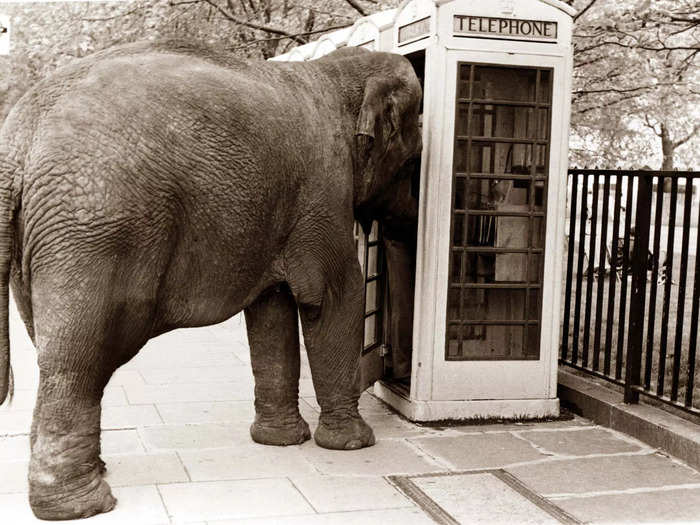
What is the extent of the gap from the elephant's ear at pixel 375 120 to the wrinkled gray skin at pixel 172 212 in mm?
12

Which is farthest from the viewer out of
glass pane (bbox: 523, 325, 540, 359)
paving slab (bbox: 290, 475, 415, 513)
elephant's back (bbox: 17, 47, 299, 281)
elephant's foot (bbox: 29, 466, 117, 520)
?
glass pane (bbox: 523, 325, 540, 359)

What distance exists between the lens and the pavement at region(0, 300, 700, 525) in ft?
15.6

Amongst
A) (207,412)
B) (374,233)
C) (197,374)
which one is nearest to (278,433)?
(207,412)

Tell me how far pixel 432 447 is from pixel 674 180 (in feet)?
6.98

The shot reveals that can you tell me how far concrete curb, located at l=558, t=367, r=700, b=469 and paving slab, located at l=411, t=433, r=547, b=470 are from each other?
0.71m

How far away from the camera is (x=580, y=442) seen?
243 inches

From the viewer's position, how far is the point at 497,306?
6766mm

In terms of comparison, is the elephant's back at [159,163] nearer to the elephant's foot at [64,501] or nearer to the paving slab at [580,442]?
the elephant's foot at [64,501]

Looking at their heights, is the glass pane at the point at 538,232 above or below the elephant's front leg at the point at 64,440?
above

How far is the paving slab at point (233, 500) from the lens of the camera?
4.70m

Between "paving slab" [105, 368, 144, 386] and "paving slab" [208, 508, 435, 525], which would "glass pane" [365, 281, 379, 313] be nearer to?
"paving slab" [105, 368, 144, 386]

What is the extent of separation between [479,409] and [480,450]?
66cm

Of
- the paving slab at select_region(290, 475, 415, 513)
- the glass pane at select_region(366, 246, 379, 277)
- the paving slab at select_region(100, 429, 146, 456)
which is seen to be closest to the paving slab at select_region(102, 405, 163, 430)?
the paving slab at select_region(100, 429, 146, 456)

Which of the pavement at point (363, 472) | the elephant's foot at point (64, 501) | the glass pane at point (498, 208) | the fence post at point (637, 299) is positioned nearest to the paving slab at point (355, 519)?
the pavement at point (363, 472)
